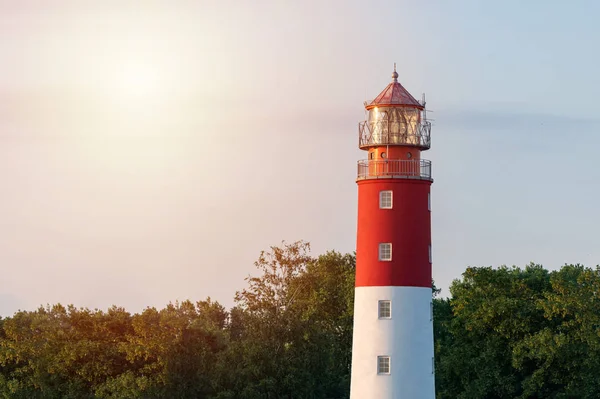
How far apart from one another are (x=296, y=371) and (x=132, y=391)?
45.1ft

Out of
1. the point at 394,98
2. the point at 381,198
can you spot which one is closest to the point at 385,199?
the point at 381,198

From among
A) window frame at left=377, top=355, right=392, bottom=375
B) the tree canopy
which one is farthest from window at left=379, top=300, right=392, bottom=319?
the tree canopy

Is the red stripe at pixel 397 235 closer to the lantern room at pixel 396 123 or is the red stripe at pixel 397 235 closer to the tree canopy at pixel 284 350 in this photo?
the lantern room at pixel 396 123

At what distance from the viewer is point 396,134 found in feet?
189

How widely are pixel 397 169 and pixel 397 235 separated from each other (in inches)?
133

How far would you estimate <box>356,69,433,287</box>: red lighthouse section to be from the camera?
2218 inches

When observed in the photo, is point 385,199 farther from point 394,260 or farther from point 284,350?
point 284,350

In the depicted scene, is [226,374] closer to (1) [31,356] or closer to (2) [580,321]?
(1) [31,356]

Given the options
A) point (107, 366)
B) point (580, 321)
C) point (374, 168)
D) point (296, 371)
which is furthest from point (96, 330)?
point (580, 321)

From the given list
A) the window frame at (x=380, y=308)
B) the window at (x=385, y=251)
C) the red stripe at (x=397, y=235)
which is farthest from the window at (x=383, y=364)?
the window at (x=385, y=251)

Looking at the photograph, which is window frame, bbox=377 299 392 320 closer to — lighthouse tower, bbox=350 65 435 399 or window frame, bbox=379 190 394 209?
lighthouse tower, bbox=350 65 435 399

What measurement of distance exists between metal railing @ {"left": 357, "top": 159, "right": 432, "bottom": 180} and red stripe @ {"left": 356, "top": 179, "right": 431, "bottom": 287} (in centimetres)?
26

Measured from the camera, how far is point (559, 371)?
2945 inches

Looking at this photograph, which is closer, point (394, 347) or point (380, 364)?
point (394, 347)
